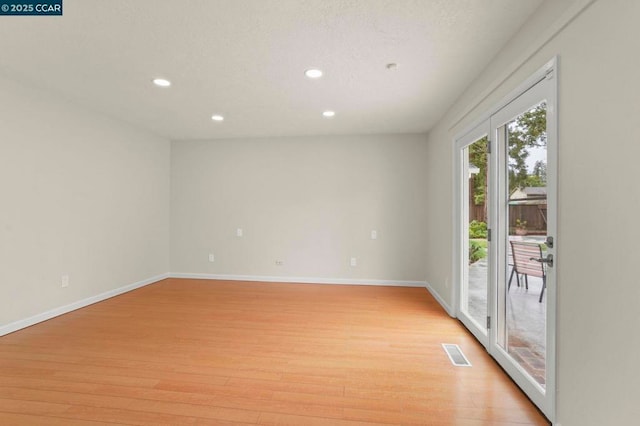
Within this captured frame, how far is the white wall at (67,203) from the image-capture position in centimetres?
296

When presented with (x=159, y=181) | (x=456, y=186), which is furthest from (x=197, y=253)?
(x=456, y=186)

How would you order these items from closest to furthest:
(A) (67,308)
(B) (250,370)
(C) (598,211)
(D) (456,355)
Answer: (C) (598,211)
(B) (250,370)
(D) (456,355)
(A) (67,308)

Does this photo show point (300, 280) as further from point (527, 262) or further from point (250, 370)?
point (527, 262)

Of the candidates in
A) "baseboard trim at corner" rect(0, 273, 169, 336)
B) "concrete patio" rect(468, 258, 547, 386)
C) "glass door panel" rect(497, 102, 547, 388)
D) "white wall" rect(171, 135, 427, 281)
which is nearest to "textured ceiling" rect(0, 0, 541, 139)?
"glass door panel" rect(497, 102, 547, 388)

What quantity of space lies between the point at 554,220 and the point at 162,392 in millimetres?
2765

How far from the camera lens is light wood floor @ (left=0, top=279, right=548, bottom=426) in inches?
71.1

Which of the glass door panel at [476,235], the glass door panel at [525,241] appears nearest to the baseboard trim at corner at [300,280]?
the glass door panel at [476,235]

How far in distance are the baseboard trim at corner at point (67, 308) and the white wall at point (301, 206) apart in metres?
0.91

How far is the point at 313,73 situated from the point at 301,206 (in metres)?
2.73

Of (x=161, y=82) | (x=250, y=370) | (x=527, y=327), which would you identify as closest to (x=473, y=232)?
(x=527, y=327)

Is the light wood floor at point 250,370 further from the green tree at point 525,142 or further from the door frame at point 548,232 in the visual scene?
the green tree at point 525,142

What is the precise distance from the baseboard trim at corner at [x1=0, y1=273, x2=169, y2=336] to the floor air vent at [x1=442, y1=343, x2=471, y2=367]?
431 centimetres

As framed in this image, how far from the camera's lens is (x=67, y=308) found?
3527mm

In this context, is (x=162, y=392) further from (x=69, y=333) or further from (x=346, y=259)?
(x=346, y=259)
